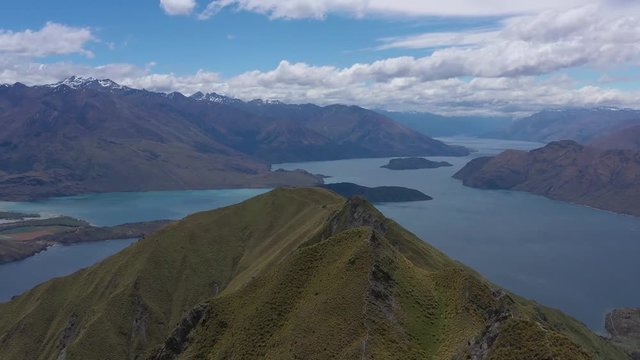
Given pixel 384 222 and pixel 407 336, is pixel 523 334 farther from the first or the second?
pixel 384 222

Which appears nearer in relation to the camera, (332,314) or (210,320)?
(332,314)

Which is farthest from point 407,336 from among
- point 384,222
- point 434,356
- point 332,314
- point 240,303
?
point 384,222

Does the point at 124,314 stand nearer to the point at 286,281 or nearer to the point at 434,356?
the point at 286,281

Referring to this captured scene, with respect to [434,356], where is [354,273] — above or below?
above

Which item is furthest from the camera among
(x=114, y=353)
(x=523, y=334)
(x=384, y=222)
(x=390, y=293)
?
(x=384, y=222)

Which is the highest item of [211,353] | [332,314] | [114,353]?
[332,314]

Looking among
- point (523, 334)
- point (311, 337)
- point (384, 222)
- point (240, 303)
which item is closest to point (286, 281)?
point (240, 303)

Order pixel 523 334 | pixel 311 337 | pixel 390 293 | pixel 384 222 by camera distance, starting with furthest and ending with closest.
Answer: pixel 384 222 < pixel 390 293 < pixel 311 337 < pixel 523 334

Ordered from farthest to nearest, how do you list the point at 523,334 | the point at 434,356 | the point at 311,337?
1. the point at 311,337
2. the point at 434,356
3. the point at 523,334

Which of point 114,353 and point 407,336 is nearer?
point 407,336
